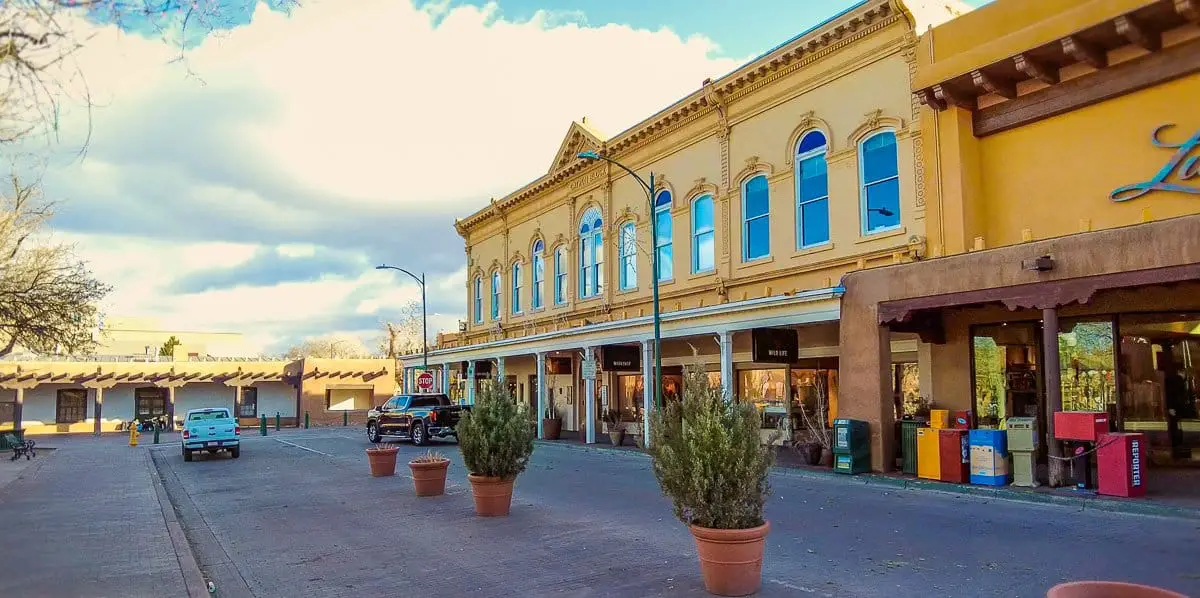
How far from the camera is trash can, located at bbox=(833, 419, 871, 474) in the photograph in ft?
53.3

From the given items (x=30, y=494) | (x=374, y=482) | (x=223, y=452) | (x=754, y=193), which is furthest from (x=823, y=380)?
(x=223, y=452)

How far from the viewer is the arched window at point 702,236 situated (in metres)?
24.3

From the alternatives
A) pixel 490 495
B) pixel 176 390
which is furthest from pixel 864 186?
pixel 176 390

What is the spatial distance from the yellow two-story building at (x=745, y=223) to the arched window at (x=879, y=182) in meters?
0.04

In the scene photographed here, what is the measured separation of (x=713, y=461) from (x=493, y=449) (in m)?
5.35

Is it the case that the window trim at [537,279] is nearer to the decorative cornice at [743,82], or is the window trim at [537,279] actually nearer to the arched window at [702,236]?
the decorative cornice at [743,82]

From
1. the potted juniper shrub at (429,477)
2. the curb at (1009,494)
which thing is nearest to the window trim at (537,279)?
the curb at (1009,494)

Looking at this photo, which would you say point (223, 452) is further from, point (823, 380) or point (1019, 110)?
point (1019, 110)

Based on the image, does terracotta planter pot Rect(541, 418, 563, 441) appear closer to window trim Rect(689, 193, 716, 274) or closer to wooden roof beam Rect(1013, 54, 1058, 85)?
window trim Rect(689, 193, 716, 274)

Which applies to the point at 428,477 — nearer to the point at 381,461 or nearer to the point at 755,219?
the point at 381,461

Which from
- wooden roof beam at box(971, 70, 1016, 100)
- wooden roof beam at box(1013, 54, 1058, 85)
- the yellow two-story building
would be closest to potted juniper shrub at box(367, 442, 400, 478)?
the yellow two-story building

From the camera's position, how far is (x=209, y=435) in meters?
25.5

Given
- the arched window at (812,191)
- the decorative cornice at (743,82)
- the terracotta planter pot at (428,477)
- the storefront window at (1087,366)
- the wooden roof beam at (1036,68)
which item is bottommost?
the terracotta planter pot at (428,477)

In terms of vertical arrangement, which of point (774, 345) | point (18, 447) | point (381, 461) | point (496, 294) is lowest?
point (18, 447)
